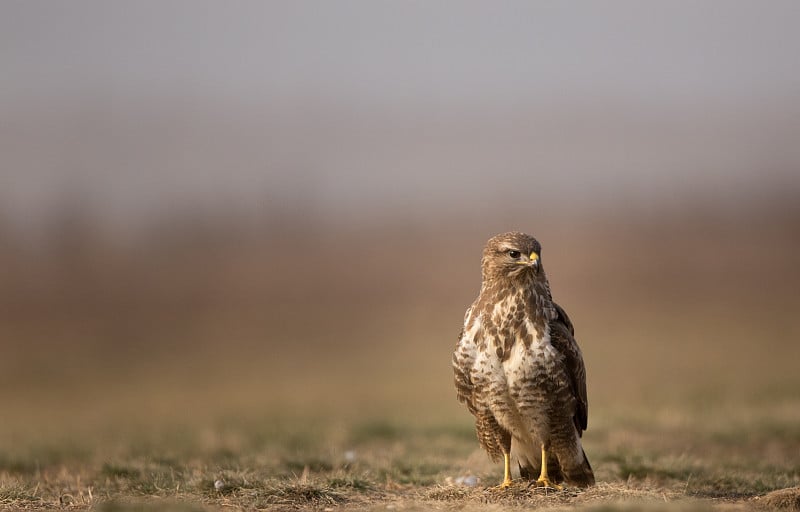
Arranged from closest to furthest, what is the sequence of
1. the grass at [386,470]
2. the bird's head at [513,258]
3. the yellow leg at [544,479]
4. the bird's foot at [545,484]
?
the grass at [386,470] → the bird's head at [513,258] → the bird's foot at [545,484] → the yellow leg at [544,479]

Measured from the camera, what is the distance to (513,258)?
8.77 metres

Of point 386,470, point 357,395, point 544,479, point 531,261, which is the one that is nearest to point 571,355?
point 531,261

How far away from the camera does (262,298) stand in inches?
2359

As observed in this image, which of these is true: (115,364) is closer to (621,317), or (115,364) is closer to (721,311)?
(621,317)

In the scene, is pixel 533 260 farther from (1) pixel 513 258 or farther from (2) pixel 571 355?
(2) pixel 571 355

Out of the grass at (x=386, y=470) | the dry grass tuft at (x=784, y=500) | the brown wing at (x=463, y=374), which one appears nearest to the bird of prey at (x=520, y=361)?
the brown wing at (x=463, y=374)

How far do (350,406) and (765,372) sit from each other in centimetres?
1237

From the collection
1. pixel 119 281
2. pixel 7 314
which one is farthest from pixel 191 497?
pixel 119 281

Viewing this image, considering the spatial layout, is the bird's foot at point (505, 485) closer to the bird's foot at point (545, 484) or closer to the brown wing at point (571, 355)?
the bird's foot at point (545, 484)

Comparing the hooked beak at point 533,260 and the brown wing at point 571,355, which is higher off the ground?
the hooked beak at point 533,260

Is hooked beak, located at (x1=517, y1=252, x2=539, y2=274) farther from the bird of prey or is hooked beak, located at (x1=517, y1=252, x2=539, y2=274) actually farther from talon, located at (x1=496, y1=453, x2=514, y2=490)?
talon, located at (x1=496, y1=453, x2=514, y2=490)

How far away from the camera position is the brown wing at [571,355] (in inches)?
345

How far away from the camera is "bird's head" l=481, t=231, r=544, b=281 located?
8695 mm

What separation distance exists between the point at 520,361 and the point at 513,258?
92 cm
